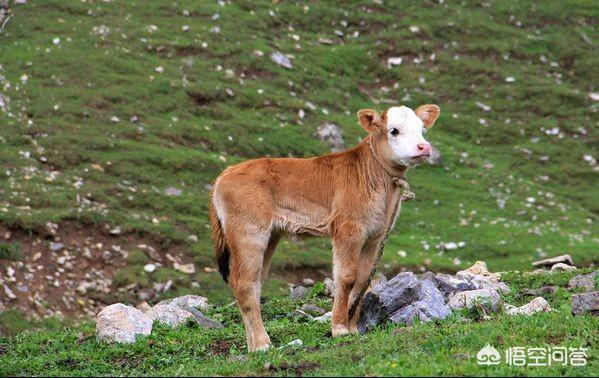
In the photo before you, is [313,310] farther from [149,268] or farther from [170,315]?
[149,268]

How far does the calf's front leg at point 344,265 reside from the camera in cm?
1391

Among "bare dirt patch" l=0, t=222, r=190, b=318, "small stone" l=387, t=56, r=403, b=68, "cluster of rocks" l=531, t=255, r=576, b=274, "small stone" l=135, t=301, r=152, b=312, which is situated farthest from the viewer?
"small stone" l=387, t=56, r=403, b=68

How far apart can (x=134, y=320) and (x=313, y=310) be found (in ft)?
12.6

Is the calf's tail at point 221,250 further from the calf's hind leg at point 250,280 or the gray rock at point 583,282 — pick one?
the gray rock at point 583,282

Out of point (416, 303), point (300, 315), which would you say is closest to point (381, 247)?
point (416, 303)

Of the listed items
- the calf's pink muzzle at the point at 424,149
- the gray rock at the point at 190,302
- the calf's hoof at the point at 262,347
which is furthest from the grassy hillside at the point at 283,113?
the calf's pink muzzle at the point at 424,149

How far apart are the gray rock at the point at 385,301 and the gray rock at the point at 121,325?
3455 mm

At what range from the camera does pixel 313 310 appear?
1781cm

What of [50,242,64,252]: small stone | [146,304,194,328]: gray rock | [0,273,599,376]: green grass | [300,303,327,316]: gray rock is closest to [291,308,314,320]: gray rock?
[300,303,327,316]: gray rock

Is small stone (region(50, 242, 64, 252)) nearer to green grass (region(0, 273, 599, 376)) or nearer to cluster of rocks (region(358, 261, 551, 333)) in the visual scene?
green grass (region(0, 273, 599, 376))

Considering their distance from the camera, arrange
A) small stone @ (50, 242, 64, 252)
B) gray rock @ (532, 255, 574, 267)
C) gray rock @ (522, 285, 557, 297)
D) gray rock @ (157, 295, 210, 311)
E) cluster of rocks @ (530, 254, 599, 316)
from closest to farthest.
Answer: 1. cluster of rocks @ (530, 254, 599, 316)
2. gray rock @ (522, 285, 557, 297)
3. gray rock @ (157, 295, 210, 311)
4. gray rock @ (532, 255, 574, 267)
5. small stone @ (50, 242, 64, 252)

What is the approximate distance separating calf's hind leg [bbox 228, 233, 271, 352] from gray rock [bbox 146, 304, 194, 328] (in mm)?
2948

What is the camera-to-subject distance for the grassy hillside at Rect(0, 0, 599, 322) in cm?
3027

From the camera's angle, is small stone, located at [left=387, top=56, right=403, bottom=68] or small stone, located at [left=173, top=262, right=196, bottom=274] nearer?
small stone, located at [left=173, top=262, right=196, bottom=274]
